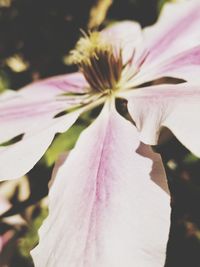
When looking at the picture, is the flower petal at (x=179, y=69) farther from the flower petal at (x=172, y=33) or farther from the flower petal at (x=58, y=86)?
the flower petal at (x=58, y=86)

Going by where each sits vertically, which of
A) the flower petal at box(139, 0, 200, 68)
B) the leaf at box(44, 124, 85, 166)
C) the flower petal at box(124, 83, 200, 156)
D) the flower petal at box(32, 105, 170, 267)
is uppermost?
the flower petal at box(139, 0, 200, 68)

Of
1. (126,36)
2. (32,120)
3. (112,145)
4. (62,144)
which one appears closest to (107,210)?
(112,145)

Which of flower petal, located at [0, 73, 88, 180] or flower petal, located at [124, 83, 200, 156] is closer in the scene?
flower petal, located at [124, 83, 200, 156]

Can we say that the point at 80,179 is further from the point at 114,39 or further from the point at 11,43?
the point at 11,43

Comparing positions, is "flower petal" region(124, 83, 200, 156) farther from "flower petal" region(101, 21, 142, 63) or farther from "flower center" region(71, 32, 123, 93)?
"flower petal" region(101, 21, 142, 63)

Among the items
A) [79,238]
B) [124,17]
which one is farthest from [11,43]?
[79,238]

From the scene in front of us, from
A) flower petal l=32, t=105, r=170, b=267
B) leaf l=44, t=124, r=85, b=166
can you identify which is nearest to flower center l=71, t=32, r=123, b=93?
leaf l=44, t=124, r=85, b=166
